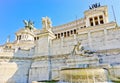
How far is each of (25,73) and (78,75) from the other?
9.28 metres

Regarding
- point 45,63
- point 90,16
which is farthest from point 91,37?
point 90,16

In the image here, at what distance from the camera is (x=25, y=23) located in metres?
43.1

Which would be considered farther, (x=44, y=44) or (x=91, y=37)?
(x=44, y=44)

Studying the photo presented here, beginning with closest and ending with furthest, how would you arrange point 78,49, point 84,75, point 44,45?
point 84,75 → point 78,49 → point 44,45

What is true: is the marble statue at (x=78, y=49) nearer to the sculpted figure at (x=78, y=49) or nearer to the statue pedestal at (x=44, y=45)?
the sculpted figure at (x=78, y=49)

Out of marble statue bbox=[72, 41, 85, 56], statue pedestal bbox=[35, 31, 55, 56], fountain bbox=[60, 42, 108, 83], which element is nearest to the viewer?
A: fountain bbox=[60, 42, 108, 83]

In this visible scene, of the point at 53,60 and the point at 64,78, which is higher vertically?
the point at 53,60

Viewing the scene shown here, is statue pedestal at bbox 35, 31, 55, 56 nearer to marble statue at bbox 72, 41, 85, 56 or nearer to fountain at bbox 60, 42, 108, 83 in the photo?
marble statue at bbox 72, 41, 85, 56

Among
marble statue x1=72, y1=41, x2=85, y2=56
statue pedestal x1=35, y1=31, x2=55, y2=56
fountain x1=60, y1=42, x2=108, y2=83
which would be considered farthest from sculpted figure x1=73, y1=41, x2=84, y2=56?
fountain x1=60, y1=42, x2=108, y2=83

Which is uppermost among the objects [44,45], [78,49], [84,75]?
[44,45]

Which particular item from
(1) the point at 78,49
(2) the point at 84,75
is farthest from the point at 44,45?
(2) the point at 84,75

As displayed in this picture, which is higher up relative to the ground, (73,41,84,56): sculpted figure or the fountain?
(73,41,84,56): sculpted figure

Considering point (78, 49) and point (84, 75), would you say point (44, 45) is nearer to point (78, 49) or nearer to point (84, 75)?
point (78, 49)

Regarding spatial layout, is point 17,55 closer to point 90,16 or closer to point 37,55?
point 37,55
